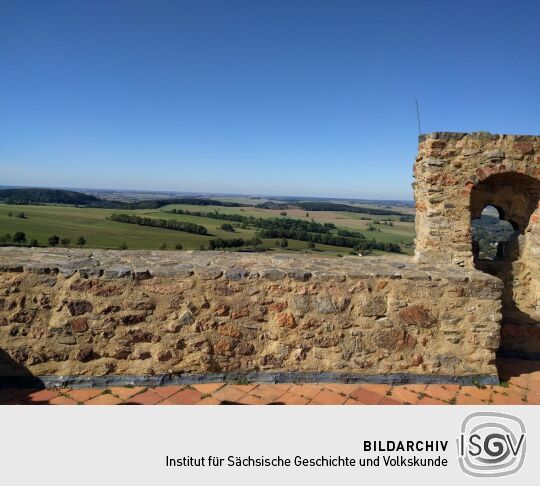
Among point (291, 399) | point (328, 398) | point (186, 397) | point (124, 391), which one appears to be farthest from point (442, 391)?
point (124, 391)

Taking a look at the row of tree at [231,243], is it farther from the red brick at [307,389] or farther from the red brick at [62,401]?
the red brick at [62,401]

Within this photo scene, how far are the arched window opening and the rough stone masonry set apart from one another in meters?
1.70

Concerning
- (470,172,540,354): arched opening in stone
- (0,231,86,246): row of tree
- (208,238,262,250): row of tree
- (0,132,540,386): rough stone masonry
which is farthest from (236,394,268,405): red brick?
(208,238,262,250): row of tree

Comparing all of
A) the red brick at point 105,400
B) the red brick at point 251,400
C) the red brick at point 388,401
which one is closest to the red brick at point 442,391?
the red brick at point 388,401

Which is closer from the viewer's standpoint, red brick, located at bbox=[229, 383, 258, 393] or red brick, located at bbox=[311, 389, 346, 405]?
red brick, located at bbox=[311, 389, 346, 405]

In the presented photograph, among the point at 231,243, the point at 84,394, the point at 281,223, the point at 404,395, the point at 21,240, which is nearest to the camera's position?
the point at 84,394

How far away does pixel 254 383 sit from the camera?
3.40 meters

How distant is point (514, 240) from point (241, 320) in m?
4.03

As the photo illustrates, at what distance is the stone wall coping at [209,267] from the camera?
325 centimetres

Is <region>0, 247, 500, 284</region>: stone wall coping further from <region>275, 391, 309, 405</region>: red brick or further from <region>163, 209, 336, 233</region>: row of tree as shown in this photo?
<region>163, 209, 336, 233</region>: row of tree

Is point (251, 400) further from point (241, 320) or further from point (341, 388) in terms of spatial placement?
point (341, 388)

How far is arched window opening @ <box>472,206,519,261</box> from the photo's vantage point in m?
5.02

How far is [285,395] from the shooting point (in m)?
3.22

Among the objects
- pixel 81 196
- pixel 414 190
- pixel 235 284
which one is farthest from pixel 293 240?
pixel 81 196
